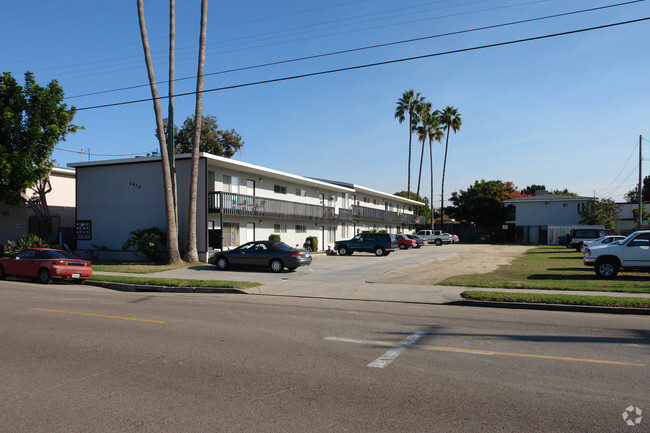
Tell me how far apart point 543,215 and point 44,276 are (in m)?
54.7

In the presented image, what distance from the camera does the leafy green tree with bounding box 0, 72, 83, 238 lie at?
27.3 m

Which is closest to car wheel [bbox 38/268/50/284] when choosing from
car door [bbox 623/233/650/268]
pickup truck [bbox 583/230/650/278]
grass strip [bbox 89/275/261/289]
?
grass strip [bbox 89/275/261/289]

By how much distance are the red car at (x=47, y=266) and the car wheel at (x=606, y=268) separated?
65.1 ft

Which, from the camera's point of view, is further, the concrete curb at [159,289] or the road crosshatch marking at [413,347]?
the concrete curb at [159,289]

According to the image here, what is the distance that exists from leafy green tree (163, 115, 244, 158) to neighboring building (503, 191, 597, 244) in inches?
1426

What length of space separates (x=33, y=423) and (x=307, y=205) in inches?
1299

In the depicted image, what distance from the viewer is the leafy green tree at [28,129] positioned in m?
27.3

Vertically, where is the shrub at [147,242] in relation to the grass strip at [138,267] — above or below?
above

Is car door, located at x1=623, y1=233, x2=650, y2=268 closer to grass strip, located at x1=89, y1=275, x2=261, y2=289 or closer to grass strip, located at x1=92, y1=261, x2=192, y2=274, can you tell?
grass strip, located at x1=89, y1=275, x2=261, y2=289

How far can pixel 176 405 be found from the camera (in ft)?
16.0

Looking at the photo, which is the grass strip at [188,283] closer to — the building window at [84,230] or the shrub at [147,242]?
the shrub at [147,242]

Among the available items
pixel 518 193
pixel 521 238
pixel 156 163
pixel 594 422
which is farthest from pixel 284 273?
pixel 518 193

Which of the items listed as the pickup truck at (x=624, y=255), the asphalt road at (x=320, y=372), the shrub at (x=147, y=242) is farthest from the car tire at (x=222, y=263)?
the pickup truck at (x=624, y=255)

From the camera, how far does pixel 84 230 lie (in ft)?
98.7
